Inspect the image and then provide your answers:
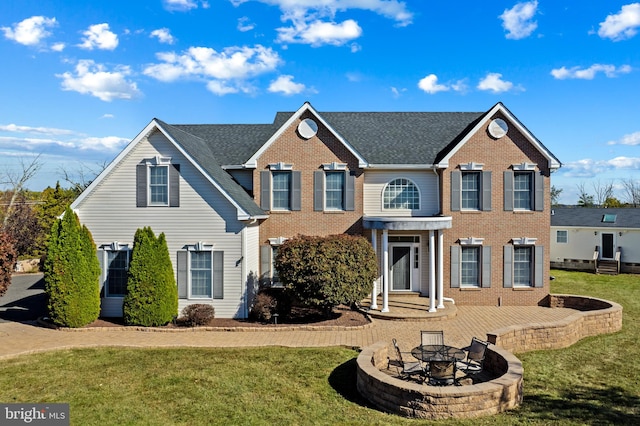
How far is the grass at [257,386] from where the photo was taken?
8578 millimetres

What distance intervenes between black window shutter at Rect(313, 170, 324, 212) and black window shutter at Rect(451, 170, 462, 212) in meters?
5.97

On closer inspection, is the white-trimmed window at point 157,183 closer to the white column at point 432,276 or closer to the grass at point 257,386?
the grass at point 257,386

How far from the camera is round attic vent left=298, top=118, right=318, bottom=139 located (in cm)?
1906

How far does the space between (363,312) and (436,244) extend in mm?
4920

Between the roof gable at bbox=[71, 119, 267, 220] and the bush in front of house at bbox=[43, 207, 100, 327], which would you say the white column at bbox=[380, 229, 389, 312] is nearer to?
the roof gable at bbox=[71, 119, 267, 220]

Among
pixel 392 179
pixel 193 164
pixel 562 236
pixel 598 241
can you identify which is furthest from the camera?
pixel 562 236

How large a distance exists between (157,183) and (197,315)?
5.49 meters

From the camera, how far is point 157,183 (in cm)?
1683

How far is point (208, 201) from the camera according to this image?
655 inches

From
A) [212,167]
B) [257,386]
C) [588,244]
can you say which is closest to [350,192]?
[212,167]

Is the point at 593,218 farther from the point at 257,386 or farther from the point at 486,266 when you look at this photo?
the point at 257,386

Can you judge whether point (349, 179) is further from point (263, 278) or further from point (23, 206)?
point (23, 206)

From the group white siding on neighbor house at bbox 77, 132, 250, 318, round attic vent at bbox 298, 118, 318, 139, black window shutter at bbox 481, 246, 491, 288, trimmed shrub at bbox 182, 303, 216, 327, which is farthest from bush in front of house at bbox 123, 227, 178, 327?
black window shutter at bbox 481, 246, 491, 288

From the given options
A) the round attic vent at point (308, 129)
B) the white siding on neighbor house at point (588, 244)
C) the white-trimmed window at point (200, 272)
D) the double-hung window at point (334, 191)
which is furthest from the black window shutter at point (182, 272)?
the white siding on neighbor house at point (588, 244)
